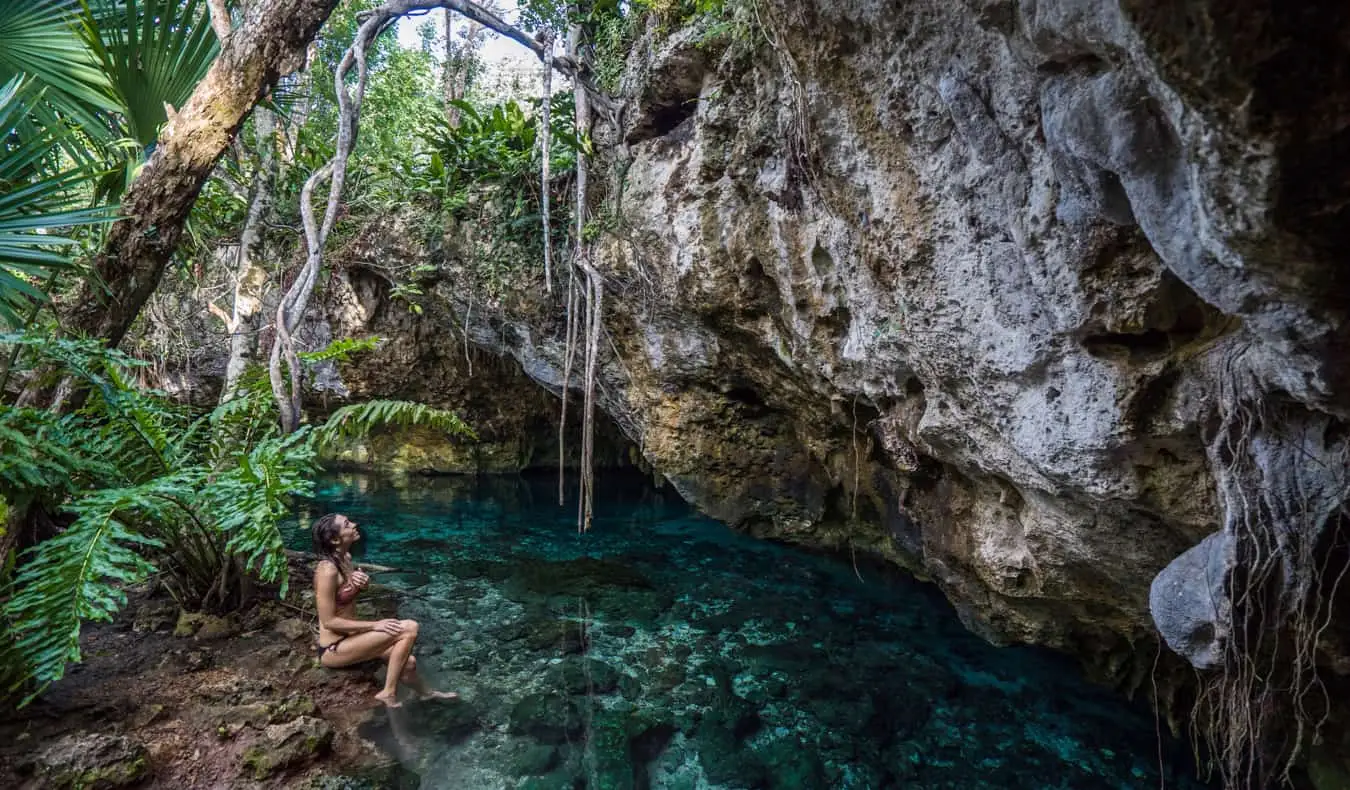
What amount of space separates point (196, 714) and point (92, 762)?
0.68 meters

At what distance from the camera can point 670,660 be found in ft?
16.0

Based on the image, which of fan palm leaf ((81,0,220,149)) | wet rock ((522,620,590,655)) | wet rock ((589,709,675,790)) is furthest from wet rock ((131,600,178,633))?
fan palm leaf ((81,0,220,149))

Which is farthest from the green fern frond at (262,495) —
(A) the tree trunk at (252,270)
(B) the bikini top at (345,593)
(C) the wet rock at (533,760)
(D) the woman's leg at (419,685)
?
(C) the wet rock at (533,760)

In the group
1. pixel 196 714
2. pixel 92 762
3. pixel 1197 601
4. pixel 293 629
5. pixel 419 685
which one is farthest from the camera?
pixel 293 629

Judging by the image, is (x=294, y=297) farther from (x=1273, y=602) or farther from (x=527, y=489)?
(x=527, y=489)

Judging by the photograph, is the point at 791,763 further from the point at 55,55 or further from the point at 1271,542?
the point at 55,55

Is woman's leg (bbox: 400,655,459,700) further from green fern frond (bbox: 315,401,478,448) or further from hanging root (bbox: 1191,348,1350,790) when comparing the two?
hanging root (bbox: 1191,348,1350,790)

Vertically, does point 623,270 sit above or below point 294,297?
above

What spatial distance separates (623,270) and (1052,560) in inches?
160

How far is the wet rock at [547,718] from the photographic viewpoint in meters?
3.83

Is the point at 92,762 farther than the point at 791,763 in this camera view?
No

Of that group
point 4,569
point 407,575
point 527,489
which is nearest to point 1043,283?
point 4,569

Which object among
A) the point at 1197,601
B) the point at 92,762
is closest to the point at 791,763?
the point at 1197,601

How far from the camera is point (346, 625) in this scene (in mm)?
3867
